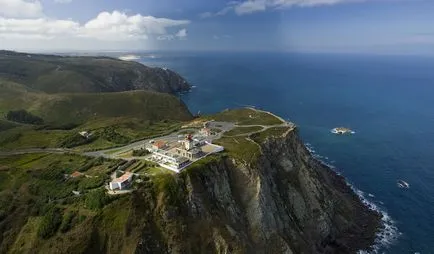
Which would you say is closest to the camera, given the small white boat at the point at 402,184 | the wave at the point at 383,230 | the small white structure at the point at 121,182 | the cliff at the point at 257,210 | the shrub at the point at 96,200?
the shrub at the point at 96,200

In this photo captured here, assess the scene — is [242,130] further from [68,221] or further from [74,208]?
[68,221]

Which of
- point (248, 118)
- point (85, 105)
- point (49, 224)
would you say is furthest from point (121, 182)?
point (85, 105)

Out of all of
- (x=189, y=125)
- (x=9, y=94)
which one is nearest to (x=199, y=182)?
(x=189, y=125)

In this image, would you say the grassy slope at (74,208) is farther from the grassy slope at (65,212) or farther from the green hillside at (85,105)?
the green hillside at (85,105)

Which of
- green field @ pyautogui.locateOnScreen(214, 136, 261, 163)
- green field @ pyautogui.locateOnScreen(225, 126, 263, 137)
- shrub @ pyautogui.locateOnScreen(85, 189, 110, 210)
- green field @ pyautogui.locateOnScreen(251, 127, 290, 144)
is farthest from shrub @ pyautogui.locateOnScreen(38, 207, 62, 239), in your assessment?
green field @ pyautogui.locateOnScreen(251, 127, 290, 144)

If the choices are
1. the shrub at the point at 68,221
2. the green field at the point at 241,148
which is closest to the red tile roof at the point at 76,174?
the shrub at the point at 68,221

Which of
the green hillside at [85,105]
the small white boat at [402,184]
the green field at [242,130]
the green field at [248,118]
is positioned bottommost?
the small white boat at [402,184]
